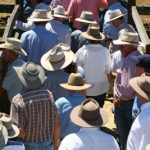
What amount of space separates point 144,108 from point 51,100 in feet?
3.57

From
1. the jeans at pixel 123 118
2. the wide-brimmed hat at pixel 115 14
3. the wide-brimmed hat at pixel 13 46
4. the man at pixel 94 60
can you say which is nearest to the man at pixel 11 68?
the wide-brimmed hat at pixel 13 46

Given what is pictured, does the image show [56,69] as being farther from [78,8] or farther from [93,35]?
[78,8]

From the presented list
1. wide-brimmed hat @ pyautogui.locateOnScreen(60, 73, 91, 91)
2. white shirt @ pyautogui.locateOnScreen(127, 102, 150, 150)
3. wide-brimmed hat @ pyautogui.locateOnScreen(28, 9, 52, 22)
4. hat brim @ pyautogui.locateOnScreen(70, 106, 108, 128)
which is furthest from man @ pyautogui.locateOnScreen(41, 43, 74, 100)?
white shirt @ pyautogui.locateOnScreen(127, 102, 150, 150)

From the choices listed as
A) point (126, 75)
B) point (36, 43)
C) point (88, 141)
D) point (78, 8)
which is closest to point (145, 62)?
point (126, 75)

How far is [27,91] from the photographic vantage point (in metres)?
5.78

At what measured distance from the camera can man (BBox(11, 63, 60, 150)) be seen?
5715 millimetres

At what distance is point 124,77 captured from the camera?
6984 millimetres

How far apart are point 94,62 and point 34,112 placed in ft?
6.40

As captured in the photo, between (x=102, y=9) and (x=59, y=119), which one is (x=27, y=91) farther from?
(x=102, y=9)

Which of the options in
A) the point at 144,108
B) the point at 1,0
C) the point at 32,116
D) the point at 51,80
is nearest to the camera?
the point at 144,108

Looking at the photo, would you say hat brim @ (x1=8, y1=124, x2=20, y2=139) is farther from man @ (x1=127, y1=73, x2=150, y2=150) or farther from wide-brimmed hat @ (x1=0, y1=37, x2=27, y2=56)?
wide-brimmed hat @ (x1=0, y1=37, x2=27, y2=56)

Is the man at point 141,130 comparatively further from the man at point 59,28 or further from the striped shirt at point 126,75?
the man at point 59,28

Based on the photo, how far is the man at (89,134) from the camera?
4.91m

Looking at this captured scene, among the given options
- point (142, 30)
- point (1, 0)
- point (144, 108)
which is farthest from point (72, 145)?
point (1, 0)
